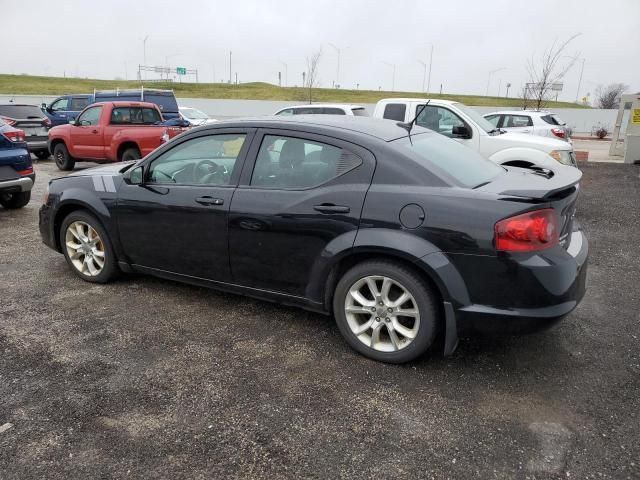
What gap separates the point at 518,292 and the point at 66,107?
20898 millimetres

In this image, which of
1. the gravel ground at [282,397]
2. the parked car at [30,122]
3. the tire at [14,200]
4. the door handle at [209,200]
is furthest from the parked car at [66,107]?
the door handle at [209,200]

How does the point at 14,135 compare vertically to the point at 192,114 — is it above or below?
above

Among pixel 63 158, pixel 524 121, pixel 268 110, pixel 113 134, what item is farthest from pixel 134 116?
pixel 268 110

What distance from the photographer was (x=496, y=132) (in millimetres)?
8633

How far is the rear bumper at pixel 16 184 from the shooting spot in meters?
7.13

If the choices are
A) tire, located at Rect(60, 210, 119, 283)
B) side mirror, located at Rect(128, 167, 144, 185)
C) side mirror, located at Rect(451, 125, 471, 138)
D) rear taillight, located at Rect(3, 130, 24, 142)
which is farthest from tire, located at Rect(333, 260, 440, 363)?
rear taillight, located at Rect(3, 130, 24, 142)

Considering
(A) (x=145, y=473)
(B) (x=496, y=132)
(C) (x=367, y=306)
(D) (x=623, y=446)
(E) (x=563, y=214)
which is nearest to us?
(A) (x=145, y=473)

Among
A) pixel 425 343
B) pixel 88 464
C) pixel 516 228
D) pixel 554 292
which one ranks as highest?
pixel 516 228

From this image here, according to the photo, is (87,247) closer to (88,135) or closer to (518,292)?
(518,292)

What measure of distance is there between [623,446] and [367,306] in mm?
1555

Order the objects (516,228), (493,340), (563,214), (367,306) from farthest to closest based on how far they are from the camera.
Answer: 1. (493,340)
2. (367,306)
3. (563,214)
4. (516,228)

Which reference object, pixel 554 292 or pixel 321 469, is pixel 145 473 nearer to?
pixel 321 469

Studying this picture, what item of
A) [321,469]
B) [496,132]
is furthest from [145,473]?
[496,132]

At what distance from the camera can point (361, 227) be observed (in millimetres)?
3223
